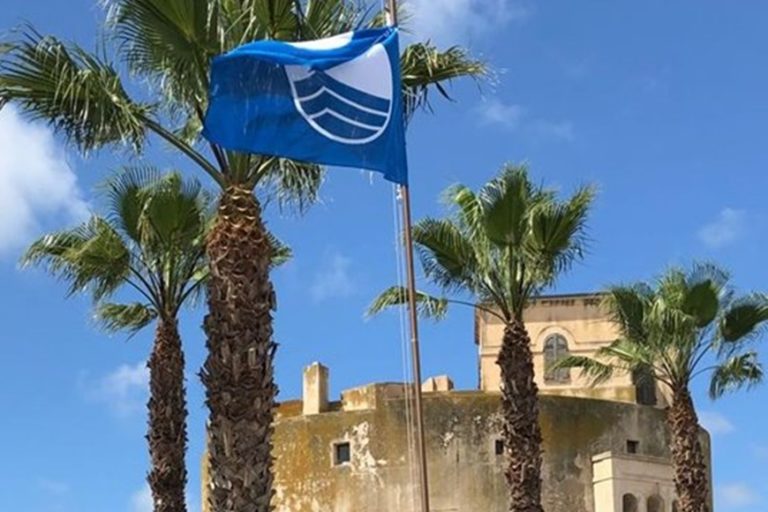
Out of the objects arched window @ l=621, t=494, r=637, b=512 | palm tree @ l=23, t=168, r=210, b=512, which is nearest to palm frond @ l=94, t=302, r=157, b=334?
palm tree @ l=23, t=168, r=210, b=512

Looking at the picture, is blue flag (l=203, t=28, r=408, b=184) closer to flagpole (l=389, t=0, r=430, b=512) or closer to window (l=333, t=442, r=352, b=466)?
flagpole (l=389, t=0, r=430, b=512)

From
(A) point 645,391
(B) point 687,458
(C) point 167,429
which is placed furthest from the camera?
(A) point 645,391

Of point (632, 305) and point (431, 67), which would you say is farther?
point (632, 305)

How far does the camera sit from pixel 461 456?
3181 centimetres

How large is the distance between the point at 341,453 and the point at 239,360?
2030 cm

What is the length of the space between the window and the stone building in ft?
0.08

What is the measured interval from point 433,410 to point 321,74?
66.1 ft

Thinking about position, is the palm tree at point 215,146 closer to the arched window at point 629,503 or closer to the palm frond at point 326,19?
the palm frond at point 326,19

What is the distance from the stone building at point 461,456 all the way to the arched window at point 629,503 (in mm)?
24

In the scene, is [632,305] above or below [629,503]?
above

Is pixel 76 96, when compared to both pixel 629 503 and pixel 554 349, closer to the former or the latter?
pixel 629 503

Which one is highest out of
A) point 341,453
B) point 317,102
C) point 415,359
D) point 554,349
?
point 554,349

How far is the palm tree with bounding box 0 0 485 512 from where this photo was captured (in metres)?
12.3

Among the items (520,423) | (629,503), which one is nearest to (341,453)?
(629,503)
